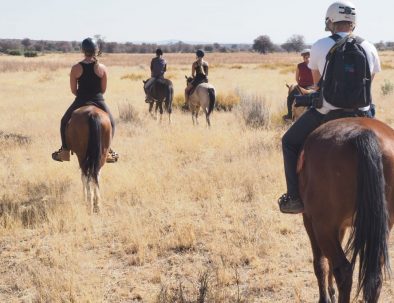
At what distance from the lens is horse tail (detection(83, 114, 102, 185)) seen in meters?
6.92

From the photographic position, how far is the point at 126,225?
6262 millimetres

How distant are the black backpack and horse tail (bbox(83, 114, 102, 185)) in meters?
3.75

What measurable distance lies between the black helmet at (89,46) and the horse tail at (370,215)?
187 inches

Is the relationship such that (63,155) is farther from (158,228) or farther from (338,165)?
(338,165)

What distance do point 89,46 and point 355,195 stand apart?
16.1ft

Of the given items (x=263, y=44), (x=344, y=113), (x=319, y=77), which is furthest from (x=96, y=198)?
(x=263, y=44)

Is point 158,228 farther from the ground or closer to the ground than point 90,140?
closer to the ground

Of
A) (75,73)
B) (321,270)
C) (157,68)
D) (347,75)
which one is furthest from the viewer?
(157,68)

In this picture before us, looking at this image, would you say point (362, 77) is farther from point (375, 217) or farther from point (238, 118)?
point (238, 118)

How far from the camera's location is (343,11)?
396cm

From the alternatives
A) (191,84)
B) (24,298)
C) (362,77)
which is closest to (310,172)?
(362,77)

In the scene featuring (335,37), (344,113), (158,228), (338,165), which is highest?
(335,37)

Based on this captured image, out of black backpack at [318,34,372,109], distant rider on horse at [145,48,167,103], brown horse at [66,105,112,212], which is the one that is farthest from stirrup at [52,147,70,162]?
distant rider on horse at [145,48,167,103]

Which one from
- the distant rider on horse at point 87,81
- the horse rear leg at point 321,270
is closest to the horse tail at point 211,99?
the distant rider on horse at point 87,81
